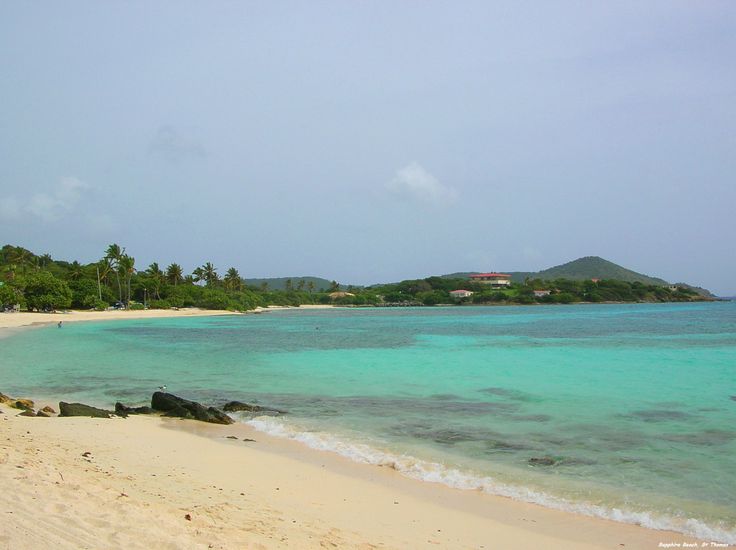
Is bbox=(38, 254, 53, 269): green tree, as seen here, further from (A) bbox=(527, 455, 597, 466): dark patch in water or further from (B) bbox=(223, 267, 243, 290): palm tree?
(A) bbox=(527, 455, 597, 466): dark patch in water

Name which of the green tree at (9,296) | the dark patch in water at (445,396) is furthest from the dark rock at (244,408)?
the green tree at (9,296)

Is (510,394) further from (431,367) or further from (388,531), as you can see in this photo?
(388,531)

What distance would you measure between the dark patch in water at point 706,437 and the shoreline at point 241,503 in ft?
18.0

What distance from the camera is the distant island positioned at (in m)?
66.9

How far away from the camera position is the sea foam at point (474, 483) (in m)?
7.00

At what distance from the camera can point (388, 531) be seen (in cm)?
618

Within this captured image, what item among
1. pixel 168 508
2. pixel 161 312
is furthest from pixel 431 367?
pixel 161 312

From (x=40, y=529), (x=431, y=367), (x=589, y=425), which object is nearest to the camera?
(x=40, y=529)

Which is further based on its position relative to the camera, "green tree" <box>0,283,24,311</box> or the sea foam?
"green tree" <box>0,283,24,311</box>

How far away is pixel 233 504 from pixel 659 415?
11.9 m

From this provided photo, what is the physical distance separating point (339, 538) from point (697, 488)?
6113 mm

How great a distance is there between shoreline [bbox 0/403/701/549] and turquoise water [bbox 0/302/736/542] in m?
0.79

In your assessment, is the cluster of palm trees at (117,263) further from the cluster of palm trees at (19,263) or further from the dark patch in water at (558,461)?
the dark patch in water at (558,461)

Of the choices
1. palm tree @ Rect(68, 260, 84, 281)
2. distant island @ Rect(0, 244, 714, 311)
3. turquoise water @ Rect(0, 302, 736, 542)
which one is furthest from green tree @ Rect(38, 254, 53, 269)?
turquoise water @ Rect(0, 302, 736, 542)
